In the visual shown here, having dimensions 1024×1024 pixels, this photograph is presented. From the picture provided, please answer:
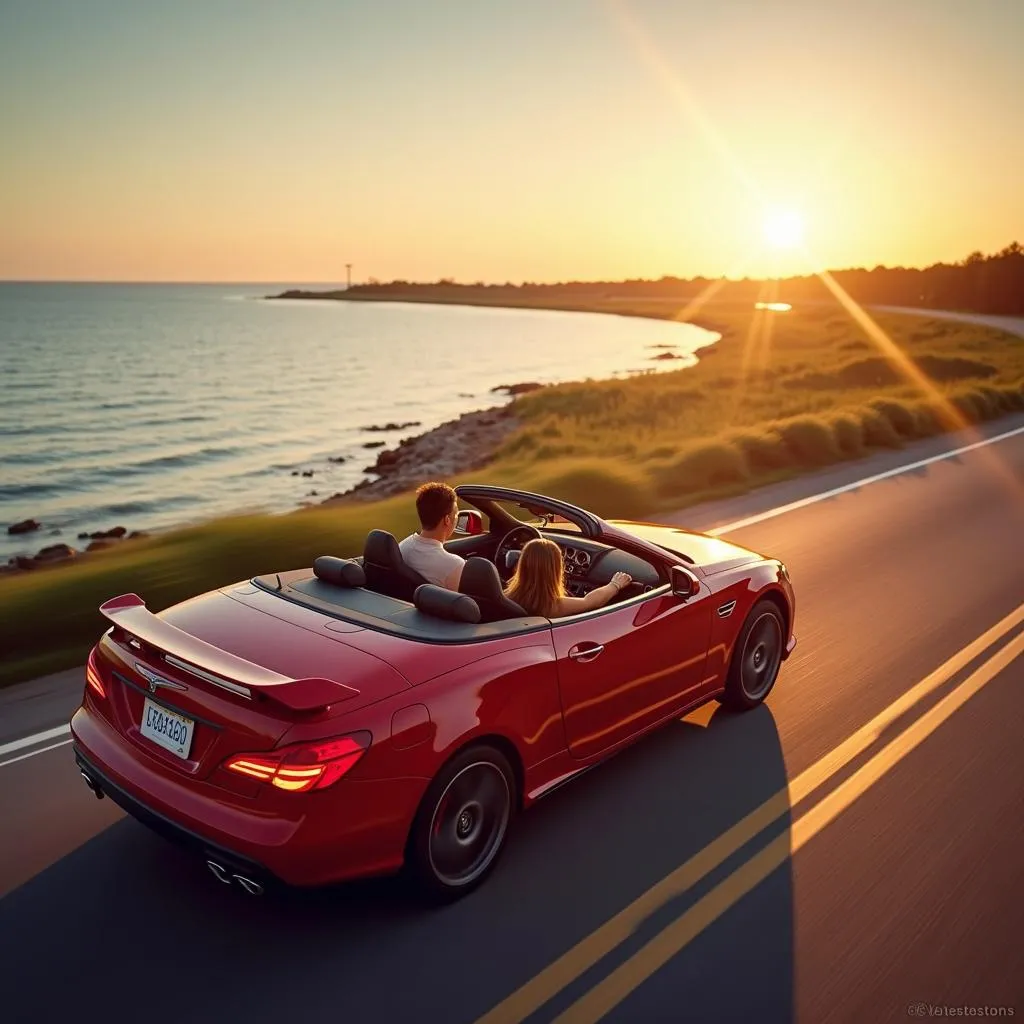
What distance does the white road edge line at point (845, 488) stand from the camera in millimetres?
11310

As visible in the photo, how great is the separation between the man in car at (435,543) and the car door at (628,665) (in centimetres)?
68

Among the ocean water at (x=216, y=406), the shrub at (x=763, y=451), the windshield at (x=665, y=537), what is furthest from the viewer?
the ocean water at (x=216, y=406)

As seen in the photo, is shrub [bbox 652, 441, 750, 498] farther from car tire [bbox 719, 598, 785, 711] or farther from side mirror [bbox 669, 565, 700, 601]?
side mirror [bbox 669, 565, 700, 601]

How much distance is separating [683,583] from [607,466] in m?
9.10

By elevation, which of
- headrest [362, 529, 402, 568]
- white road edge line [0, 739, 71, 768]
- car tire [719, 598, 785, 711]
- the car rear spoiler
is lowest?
white road edge line [0, 739, 71, 768]

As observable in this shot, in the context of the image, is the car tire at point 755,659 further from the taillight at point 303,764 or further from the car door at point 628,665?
the taillight at point 303,764

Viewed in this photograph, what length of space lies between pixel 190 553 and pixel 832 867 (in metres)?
6.43

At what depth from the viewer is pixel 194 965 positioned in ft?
12.1

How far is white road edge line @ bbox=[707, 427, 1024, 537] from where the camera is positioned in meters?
11.3

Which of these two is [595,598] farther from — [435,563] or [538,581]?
[435,563]

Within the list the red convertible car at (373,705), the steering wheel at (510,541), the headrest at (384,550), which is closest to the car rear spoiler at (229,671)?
the red convertible car at (373,705)

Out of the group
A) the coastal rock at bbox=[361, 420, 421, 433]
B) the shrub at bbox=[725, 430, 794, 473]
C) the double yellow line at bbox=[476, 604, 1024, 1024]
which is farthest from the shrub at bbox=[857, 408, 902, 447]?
the coastal rock at bbox=[361, 420, 421, 433]

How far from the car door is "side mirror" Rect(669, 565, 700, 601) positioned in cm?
4

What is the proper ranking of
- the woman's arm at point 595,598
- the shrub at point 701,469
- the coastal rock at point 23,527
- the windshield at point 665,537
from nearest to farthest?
the woman's arm at point 595,598 < the windshield at point 665,537 < the shrub at point 701,469 < the coastal rock at point 23,527
